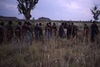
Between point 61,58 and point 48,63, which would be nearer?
point 48,63

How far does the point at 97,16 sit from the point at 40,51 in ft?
183

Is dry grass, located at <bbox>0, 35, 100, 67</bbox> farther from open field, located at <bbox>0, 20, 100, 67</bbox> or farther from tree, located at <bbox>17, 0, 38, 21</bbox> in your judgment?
tree, located at <bbox>17, 0, 38, 21</bbox>

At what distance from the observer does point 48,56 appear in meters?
6.20

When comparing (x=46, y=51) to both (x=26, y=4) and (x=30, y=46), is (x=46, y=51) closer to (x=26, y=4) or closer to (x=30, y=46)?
(x=30, y=46)

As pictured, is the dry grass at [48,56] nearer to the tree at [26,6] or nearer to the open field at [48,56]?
the open field at [48,56]

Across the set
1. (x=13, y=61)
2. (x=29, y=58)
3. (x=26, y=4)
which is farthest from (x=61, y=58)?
(x=26, y=4)

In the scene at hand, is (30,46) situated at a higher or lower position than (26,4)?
lower

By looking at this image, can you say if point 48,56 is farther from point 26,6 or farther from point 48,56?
point 26,6

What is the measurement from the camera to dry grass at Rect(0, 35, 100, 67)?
5.77m

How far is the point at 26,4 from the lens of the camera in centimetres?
4062

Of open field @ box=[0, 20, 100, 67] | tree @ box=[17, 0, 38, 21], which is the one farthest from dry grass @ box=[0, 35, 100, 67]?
tree @ box=[17, 0, 38, 21]

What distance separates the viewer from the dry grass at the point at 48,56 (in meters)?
5.77

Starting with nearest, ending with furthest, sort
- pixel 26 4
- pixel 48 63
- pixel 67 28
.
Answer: pixel 48 63 → pixel 67 28 → pixel 26 4

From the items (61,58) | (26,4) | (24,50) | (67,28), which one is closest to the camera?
(61,58)
